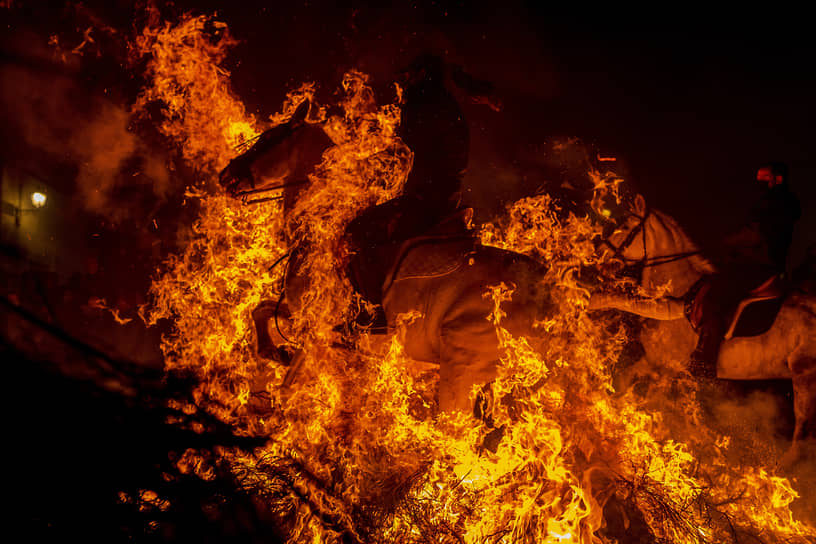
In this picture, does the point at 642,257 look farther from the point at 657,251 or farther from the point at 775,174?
the point at 775,174

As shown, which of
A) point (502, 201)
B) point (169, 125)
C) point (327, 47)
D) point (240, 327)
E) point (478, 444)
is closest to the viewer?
point (478, 444)

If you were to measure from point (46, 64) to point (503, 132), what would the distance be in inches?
275

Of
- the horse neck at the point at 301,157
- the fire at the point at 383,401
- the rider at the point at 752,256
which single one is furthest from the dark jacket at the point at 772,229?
the horse neck at the point at 301,157

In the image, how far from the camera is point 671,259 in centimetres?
578

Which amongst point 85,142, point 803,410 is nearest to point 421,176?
point 803,410

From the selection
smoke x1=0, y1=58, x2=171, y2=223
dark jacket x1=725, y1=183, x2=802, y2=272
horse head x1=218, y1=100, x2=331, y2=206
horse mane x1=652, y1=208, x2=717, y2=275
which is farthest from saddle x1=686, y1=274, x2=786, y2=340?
smoke x1=0, y1=58, x2=171, y2=223

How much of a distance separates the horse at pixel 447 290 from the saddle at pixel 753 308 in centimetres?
231

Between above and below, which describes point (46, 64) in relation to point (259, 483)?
above

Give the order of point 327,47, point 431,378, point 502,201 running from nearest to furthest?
point 431,378 < point 327,47 < point 502,201

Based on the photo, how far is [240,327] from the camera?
247 inches

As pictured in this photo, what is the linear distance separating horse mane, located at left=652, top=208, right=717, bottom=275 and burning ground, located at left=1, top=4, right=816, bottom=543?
1032 millimetres

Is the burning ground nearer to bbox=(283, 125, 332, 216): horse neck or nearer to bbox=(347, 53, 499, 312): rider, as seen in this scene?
bbox=(283, 125, 332, 216): horse neck

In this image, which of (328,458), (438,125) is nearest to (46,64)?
(438,125)

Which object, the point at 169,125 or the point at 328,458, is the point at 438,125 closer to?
the point at 328,458
